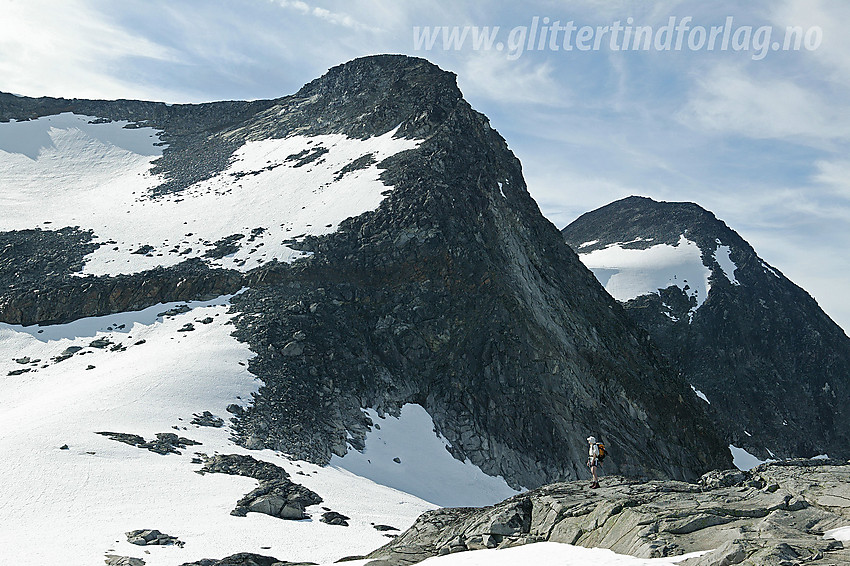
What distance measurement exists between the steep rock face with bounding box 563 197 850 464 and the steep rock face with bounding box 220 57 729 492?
30573 mm

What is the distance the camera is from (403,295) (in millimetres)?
38625

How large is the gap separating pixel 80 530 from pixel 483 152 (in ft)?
130

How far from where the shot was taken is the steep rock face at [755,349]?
2958 inches

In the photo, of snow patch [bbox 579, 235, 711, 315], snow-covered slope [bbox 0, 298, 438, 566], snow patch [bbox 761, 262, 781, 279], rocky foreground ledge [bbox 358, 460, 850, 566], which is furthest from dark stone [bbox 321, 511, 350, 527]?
snow patch [bbox 761, 262, 781, 279]

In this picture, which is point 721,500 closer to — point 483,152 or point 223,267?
point 223,267

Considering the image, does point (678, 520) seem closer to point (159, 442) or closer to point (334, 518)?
point (334, 518)

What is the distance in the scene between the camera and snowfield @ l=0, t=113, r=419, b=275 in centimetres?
4159

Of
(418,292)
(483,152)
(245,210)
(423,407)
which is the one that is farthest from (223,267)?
(483,152)

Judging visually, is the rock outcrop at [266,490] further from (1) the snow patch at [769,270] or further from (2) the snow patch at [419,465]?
(1) the snow patch at [769,270]

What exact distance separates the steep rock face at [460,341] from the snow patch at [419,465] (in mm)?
836

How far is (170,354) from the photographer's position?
30641mm

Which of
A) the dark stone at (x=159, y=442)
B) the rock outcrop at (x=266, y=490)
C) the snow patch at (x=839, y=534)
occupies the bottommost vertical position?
the rock outcrop at (x=266, y=490)

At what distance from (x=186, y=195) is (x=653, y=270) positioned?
64.6 metres

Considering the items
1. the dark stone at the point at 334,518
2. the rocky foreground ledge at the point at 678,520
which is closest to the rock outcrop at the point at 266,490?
the dark stone at the point at 334,518
